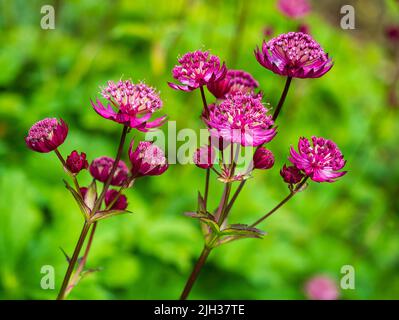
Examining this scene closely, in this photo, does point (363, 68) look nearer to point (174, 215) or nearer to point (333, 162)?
point (174, 215)

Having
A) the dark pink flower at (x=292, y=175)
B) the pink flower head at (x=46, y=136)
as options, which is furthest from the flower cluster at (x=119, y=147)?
the dark pink flower at (x=292, y=175)

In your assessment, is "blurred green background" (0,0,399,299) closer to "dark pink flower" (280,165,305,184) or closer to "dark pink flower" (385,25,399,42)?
"dark pink flower" (385,25,399,42)

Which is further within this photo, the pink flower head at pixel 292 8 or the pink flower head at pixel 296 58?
the pink flower head at pixel 292 8

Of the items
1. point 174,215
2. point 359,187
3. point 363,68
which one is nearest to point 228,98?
point 174,215

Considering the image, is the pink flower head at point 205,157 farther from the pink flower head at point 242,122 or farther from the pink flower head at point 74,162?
the pink flower head at point 74,162

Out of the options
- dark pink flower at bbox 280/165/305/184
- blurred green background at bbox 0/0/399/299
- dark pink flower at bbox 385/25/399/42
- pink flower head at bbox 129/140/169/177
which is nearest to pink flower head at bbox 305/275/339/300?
blurred green background at bbox 0/0/399/299

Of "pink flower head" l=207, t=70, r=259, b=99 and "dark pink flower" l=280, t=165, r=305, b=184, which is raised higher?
"pink flower head" l=207, t=70, r=259, b=99

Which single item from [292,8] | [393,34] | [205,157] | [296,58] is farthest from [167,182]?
[296,58]
